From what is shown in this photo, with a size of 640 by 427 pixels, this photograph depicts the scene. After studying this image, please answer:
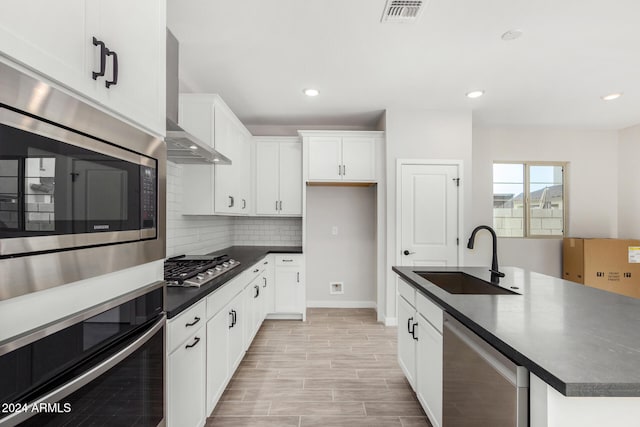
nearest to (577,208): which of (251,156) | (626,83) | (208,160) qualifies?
(626,83)

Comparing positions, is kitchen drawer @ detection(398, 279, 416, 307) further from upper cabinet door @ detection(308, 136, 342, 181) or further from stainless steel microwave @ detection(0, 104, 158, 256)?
upper cabinet door @ detection(308, 136, 342, 181)

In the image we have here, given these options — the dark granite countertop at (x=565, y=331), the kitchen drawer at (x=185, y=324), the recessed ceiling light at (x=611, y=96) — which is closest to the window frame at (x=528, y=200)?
the recessed ceiling light at (x=611, y=96)

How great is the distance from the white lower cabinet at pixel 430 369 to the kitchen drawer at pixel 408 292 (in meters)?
0.16

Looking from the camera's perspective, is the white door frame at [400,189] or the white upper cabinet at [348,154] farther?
the white upper cabinet at [348,154]

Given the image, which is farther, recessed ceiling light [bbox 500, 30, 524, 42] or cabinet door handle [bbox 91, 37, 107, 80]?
recessed ceiling light [bbox 500, 30, 524, 42]

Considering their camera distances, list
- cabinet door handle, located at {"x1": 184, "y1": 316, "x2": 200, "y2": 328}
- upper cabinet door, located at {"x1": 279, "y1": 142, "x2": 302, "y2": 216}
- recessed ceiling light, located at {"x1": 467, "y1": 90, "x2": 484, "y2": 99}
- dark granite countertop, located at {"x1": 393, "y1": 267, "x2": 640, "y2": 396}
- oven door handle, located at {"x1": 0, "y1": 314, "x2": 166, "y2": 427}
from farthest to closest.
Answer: upper cabinet door, located at {"x1": 279, "y1": 142, "x2": 302, "y2": 216} → recessed ceiling light, located at {"x1": 467, "y1": 90, "x2": 484, "y2": 99} → cabinet door handle, located at {"x1": 184, "y1": 316, "x2": 200, "y2": 328} → dark granite countertop, located at {"x1": 393, "y1": 267, "x2": 640, "y2": 396} → oven door handle, located at {"x1": 0, "y1": 314, "x2": 166, "y2": 427}

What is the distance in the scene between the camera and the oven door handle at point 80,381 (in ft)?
2.00

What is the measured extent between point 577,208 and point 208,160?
5.33 metres

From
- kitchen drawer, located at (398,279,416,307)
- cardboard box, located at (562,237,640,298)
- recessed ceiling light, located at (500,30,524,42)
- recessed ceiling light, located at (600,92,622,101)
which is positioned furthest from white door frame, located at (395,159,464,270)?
cardboard box, located at (562,237,640,298)

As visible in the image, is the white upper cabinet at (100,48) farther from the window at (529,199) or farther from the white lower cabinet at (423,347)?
the window at (529,199)

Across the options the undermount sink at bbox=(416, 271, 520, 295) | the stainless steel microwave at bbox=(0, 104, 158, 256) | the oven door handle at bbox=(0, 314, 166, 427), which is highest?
the stainless steel microwave at bbox=(0, 104, 158, 256)

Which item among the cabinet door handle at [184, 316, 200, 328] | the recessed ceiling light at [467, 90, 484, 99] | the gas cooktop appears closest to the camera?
the cabinet door handle at [184, 316, 200, 328]

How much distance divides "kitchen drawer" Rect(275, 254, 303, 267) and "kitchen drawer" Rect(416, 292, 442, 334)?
2.22 m

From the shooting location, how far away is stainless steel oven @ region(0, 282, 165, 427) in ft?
2.05
